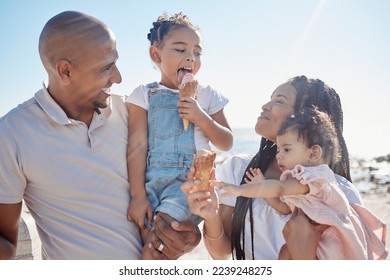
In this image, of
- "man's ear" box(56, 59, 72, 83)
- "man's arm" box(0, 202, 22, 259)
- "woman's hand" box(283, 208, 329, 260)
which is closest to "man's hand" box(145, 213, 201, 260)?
"woman's hand" box(283, 208, 329, 260)

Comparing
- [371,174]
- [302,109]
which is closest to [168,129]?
[302,109]

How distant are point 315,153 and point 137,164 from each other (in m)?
0.79

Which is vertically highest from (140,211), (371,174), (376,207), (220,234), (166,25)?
(166,25)

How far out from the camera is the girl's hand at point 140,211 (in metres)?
1.98

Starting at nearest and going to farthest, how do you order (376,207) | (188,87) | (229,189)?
(229,189) → (188,87) → (376,207)

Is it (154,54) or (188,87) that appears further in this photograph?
(154,54)

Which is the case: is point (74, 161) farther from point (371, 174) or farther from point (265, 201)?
point (371, 174)

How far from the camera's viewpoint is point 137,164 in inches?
81.3

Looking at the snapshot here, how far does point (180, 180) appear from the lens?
81.1 inches

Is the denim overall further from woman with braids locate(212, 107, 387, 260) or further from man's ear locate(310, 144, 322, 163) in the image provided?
man's ear locate(310, 144, 322, 163)

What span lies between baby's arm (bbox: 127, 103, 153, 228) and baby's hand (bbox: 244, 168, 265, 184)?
0.45 metres

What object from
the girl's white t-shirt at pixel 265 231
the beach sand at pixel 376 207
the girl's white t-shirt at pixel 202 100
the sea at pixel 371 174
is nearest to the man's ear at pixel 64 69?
the girl's white t-shirt at pixel 202 100
